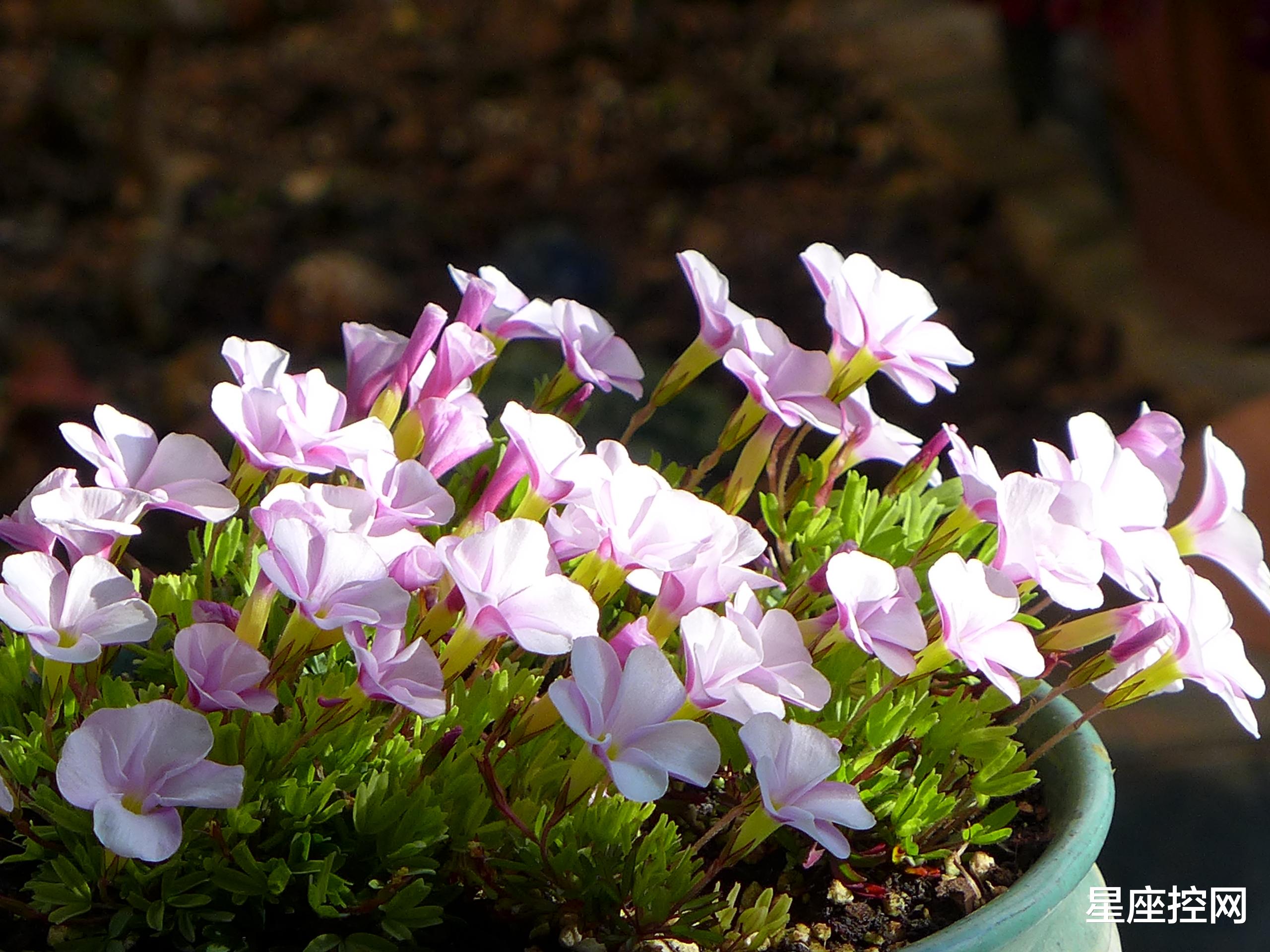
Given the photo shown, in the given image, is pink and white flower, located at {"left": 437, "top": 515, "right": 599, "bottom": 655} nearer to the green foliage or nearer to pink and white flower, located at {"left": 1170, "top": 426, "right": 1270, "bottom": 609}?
the green foliage

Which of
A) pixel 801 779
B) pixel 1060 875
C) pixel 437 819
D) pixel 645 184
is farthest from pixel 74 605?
pixel 645 184

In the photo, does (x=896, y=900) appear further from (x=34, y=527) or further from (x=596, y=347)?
(x=34, y=527)

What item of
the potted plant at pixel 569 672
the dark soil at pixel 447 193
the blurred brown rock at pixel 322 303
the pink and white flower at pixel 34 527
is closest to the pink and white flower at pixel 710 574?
the potted plant at pixel 569 672

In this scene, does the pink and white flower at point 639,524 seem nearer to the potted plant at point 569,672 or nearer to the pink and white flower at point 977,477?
the potted plant at point 569,672

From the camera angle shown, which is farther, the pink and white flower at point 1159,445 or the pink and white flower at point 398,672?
the pink and white flower at point 1159,445

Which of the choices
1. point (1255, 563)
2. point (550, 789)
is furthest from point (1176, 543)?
point (550, 789)
